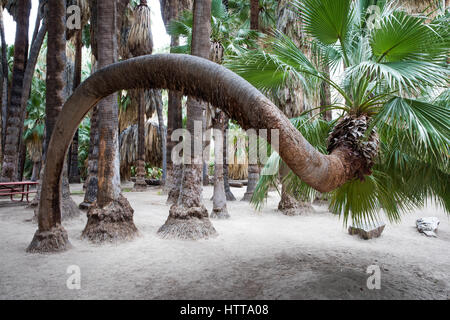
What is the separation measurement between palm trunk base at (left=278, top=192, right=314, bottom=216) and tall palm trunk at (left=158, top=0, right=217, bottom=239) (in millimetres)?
3821

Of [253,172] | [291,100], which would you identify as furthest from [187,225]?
[253,172]

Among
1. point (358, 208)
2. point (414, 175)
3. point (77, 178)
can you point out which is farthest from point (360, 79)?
point (77, 178)

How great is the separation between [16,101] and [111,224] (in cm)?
873

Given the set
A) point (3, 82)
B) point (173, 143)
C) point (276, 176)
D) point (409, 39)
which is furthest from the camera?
point (3, 82)

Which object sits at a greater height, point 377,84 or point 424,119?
point 377,84

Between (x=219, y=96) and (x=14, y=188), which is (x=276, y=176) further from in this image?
(x=14, y=188)

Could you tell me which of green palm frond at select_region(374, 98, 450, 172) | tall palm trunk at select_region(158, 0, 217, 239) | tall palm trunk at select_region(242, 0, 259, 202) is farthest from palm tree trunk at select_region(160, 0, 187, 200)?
green palm frond at select_region(374, 98, 450, 172)

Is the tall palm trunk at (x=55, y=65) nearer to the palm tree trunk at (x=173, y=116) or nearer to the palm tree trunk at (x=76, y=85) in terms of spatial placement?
the palm tree trunk at (x=173, y=116)

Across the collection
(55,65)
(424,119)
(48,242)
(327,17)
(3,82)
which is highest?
(3,82)

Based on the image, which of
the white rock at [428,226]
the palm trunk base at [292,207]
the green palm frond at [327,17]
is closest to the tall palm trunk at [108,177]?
the green palm frond at [327,17]

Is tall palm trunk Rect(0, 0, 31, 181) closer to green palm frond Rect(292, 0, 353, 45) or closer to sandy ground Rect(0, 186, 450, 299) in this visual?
sandy ground Rect(0, 186, 450, 299)

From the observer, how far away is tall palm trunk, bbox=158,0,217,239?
601 cm

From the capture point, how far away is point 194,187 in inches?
249
